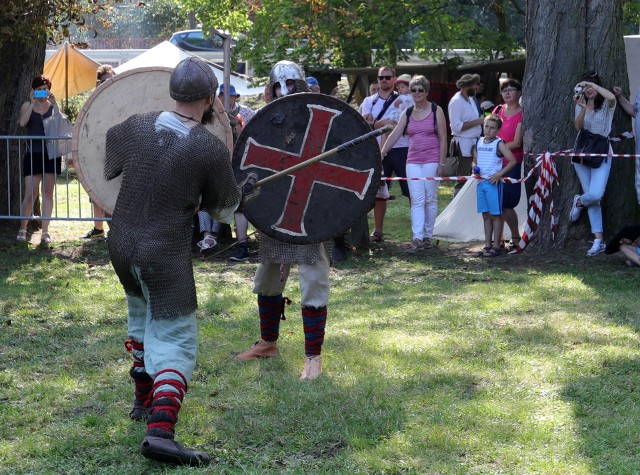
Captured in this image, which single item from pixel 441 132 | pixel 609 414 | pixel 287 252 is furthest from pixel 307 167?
pixel 441 132

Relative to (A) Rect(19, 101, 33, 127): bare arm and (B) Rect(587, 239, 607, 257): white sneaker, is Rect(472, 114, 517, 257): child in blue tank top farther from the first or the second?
(A) Rect(19, 101, 33, 127): bare arm

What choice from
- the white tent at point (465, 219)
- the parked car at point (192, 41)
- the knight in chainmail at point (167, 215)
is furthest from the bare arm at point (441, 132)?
the parked car at point (192, 41)

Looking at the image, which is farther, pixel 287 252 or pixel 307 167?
pixel 287 252

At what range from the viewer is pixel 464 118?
11461 millimetres

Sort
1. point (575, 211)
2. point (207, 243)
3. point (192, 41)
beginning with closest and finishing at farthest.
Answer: point (575, 211) < point (207, 243) < point (192, 41)

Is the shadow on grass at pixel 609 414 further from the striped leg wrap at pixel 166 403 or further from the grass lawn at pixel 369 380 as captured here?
the striped leg wrap at pixel 166 403

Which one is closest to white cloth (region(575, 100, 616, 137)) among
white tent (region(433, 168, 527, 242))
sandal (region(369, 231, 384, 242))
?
white tent (region(433, 168, 527, 242))

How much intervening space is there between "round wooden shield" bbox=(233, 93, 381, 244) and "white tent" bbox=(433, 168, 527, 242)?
5.36m

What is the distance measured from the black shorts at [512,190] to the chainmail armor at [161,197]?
5444 millimetres

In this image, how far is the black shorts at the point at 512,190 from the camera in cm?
916

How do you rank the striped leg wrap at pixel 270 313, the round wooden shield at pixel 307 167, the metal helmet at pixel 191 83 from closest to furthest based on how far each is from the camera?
the metal helmet at pixel 191 83
the round wooden shield at pixel 307 167
the striped leg wrap at pixel 270 313

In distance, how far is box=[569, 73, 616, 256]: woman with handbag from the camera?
852 cm

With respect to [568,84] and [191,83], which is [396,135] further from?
[191,83]

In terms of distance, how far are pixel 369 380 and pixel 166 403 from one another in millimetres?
1437
